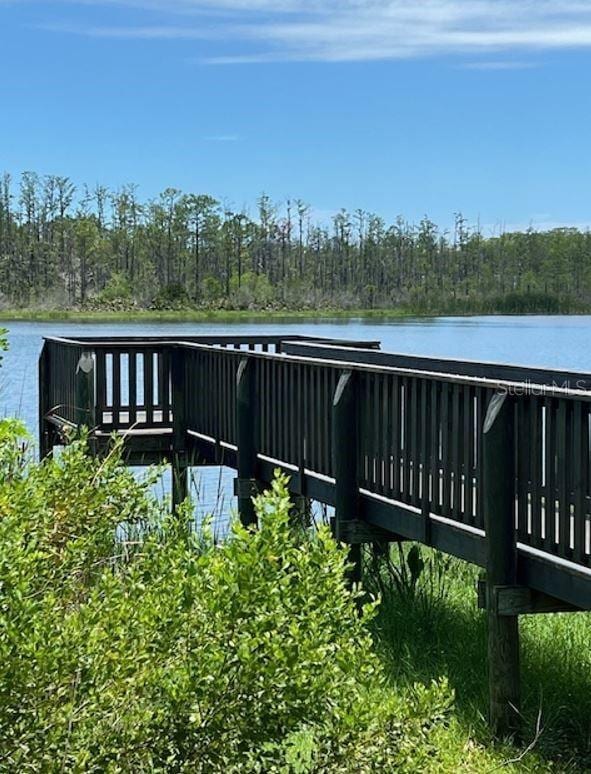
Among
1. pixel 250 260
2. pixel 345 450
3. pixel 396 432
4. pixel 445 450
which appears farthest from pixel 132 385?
pixel 250 260

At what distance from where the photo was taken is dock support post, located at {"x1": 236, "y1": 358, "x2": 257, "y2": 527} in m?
9.01

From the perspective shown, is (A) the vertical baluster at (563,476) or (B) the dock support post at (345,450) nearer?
(A) the vertical baluster at (563,476)

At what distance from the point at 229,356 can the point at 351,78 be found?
90527 mm

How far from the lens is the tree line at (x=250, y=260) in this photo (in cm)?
9156

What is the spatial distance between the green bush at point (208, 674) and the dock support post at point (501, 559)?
2127mm

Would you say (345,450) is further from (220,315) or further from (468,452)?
(220,315)

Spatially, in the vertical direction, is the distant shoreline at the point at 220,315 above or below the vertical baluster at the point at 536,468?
below

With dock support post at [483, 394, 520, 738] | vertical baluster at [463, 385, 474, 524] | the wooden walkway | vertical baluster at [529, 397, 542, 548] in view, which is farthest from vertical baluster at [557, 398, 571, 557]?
vertical baluster at [463, 385, 474, 524]

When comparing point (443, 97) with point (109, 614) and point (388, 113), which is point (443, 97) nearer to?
point (388, 113)

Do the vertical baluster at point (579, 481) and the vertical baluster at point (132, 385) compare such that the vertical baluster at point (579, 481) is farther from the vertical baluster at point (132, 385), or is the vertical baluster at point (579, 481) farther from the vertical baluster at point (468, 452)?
the vertical baluster at point (132, 385)

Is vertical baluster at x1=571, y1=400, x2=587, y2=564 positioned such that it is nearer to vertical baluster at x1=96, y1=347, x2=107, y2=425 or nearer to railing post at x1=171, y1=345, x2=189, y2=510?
railing post at x1=171, y1=345, x2=189, y2=510

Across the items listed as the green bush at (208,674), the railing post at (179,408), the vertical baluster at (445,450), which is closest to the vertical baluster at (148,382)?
the railing post at (179,408)

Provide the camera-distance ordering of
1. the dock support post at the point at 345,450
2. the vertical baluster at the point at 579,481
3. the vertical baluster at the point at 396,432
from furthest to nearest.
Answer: the dock support post at the point at 345,450
the vertical baluster at the point at 396,432
the vertical baluster at the point at 579,481

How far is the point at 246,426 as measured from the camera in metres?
9.04
